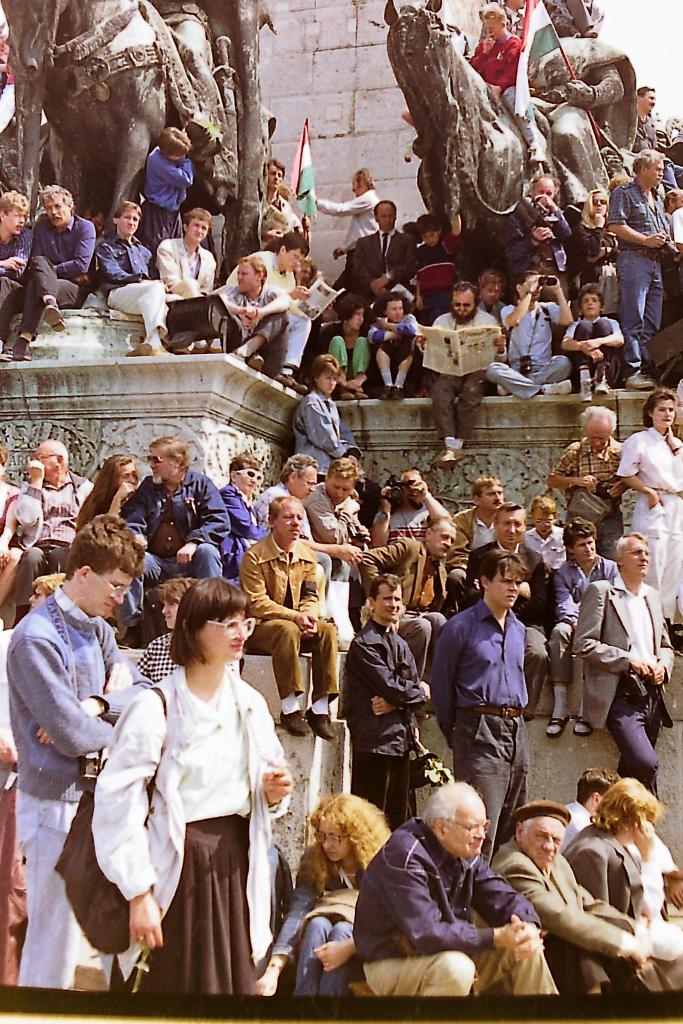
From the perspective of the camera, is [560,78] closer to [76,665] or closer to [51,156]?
[51,156]

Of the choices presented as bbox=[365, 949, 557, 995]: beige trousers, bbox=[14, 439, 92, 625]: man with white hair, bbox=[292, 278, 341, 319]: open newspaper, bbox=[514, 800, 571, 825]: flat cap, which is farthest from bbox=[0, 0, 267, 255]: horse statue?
bbox=[365, 949, 557, 995]: beige trousers

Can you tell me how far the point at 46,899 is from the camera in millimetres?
3627

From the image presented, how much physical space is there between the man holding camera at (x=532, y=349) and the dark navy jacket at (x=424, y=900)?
460 centimetres

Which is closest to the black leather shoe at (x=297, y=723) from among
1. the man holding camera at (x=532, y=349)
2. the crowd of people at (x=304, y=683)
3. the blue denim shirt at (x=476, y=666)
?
the crowd of people at (x=304, y=683)

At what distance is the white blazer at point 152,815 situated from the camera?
3373mm

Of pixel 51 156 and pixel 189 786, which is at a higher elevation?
pixel 51 156

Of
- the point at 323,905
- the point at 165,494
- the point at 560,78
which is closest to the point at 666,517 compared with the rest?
the point at 165,494

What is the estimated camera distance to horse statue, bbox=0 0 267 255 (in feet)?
23.6

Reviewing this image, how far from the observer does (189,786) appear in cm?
351

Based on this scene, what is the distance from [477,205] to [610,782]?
519 centimetres

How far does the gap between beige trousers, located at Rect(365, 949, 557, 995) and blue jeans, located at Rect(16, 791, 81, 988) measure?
963 millimetres

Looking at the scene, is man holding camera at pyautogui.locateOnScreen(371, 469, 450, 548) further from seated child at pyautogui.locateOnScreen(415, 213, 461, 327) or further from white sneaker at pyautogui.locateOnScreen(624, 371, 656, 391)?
seated child at pyautogui.locateOnScreen(415, 213, 461, 327)

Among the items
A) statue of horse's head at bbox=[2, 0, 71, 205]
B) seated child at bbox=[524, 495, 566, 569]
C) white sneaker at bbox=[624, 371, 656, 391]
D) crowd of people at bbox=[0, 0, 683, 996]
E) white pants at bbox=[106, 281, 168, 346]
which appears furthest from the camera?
white sneaker at bbox=[624, 371, 656, 391]

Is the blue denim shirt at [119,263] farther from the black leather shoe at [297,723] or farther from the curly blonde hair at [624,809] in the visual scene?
the curly blonde hair at [624,809]
